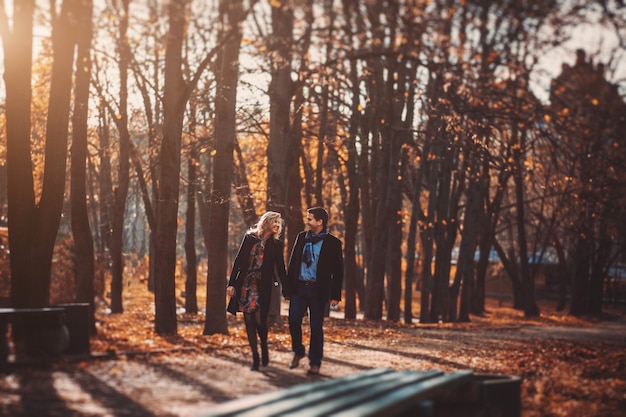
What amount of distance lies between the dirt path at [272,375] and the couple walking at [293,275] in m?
0.66

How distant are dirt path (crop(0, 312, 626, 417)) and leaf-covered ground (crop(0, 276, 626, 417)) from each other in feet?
0.04

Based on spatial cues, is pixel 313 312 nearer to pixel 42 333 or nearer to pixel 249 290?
pixel 249 290

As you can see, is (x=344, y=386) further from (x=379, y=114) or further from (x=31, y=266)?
(x=379, y=114)

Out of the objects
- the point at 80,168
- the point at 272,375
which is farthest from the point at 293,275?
the point at 80,168

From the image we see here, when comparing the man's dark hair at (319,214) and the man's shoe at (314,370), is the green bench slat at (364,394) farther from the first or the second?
the man's dark hair at (319,214)

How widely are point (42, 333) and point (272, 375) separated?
2588 mm

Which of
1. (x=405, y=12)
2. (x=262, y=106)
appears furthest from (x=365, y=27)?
(x=262, y=106)

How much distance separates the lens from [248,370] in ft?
38.1

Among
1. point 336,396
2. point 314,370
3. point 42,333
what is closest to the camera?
point 336,396

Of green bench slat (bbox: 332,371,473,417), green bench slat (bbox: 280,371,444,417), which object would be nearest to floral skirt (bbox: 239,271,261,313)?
green bench slat (bbox: 280,371,444,417)

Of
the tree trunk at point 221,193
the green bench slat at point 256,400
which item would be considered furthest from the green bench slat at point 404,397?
the tree trunk at point 221,193

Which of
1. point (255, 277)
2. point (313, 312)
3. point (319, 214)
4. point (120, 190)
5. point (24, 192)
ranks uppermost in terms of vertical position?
point (120, 190)

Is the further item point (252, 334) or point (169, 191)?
point (169, 191)

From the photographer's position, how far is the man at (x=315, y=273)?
1162 centimetres
